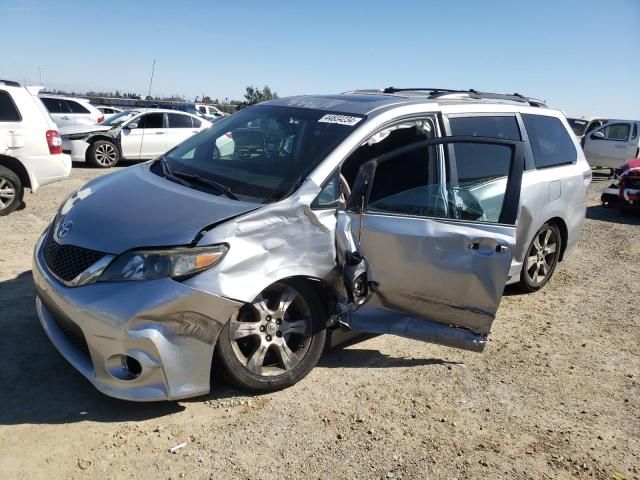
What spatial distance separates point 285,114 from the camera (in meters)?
4.05

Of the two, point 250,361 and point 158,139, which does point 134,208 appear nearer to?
point 250,361

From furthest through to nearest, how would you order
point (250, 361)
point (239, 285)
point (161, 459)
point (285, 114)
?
point (285, 114) → point (250, 361) → point (239, 285) → point (161, 459)

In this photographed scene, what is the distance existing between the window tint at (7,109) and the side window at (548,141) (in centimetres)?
654

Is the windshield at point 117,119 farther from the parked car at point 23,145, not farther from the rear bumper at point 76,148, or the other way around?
the parked car at point 23,145

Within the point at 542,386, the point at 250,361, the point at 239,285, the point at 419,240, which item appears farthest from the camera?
the point at 542,386

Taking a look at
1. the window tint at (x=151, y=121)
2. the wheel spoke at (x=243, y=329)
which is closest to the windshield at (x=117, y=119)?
the window tint at (x=151, y=121)

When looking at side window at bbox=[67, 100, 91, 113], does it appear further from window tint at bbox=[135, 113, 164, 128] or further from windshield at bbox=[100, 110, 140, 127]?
window tint at bbox=[135, 113, 164, 128]

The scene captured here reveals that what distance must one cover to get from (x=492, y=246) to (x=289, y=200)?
1354mm

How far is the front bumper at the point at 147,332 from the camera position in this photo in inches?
106

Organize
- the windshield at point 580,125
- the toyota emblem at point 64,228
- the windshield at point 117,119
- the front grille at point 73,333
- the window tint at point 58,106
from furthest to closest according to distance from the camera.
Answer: the windshield at point 580,125, the window tint at point 58,106, the windshield at point 117,119, the toyota emblem at point 64,228, the front grille at point 73,333

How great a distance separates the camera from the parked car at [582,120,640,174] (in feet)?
48.7

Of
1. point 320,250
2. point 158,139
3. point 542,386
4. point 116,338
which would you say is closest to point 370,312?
point 320,250

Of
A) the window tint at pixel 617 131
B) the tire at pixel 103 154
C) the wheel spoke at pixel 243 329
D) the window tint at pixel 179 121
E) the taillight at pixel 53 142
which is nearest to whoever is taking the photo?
the wheel spoke at pixel 243 329

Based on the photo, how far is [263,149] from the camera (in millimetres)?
3787
